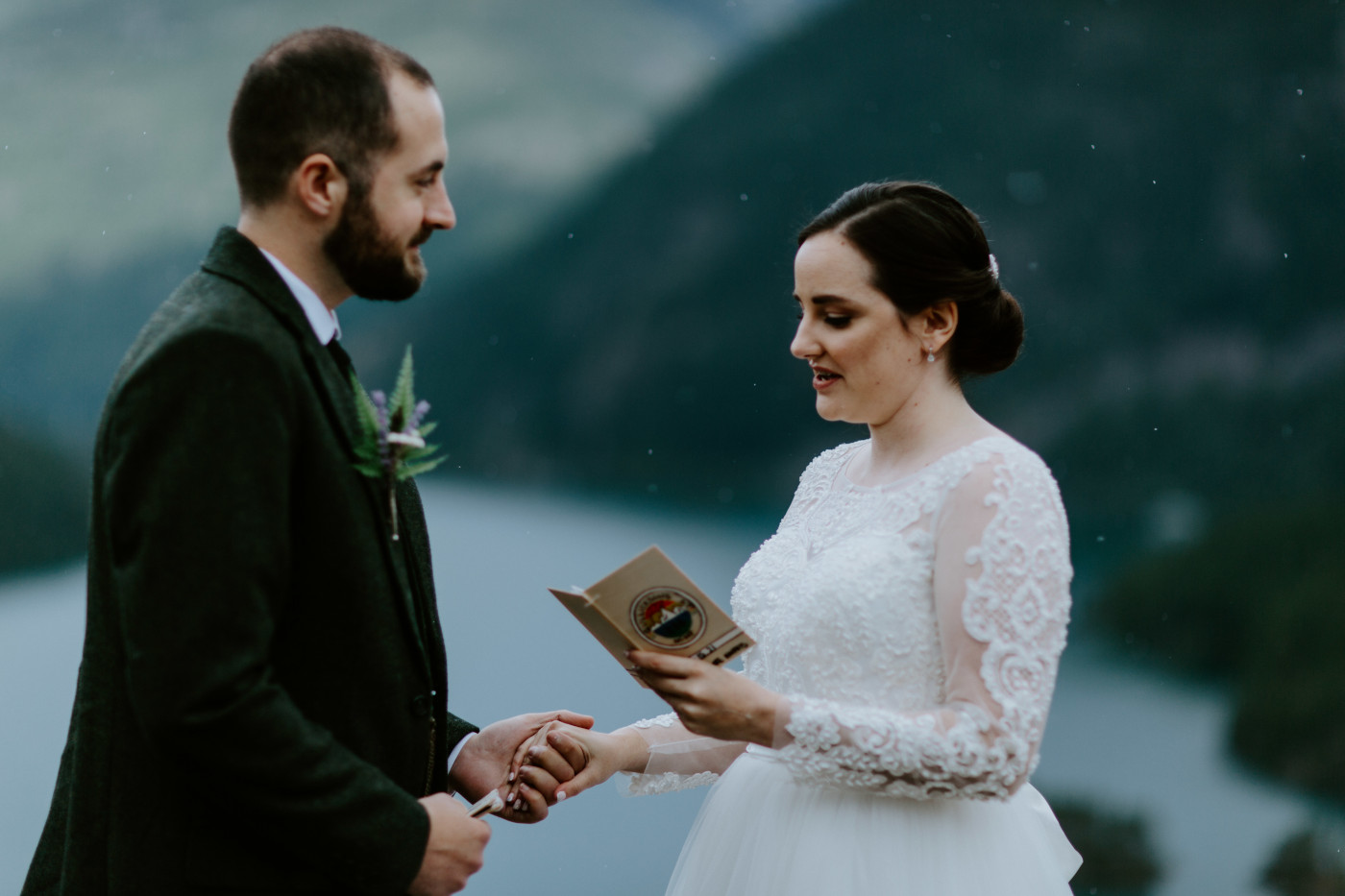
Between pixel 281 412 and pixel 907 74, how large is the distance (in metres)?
2.89

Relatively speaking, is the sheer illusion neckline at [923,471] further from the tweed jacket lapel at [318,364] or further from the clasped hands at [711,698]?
the tweed jacket lapel at [318,364]

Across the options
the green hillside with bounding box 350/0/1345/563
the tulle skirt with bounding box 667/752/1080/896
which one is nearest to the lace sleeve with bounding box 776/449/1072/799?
the tulle skirt with bounding box 667/752/1080/896

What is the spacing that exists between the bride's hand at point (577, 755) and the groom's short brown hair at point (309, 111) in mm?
900

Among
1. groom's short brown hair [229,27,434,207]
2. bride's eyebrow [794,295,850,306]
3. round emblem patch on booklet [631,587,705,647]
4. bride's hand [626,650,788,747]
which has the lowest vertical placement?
bride's hand [626,650,788,747]

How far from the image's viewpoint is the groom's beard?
1330 mm

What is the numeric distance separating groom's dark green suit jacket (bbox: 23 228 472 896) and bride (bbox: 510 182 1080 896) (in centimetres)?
38

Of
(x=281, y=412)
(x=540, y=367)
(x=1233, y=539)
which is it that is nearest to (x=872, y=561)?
(x=281, y=412)

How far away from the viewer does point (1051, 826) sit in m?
1.74

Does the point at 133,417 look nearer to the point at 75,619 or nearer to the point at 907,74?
the point at 75,619

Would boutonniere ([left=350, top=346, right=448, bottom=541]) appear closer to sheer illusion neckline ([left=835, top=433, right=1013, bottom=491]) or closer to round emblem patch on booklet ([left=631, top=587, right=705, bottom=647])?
round emblem patch on booklet ([left=631, top=587, right=705, bottom=647])

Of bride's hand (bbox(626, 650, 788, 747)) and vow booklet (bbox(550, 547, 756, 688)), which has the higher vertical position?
vow booklet (bbox(550, 547, 756, 688))

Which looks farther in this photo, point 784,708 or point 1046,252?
point 1046,252

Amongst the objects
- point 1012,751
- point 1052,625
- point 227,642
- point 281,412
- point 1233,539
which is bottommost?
point 1233,539

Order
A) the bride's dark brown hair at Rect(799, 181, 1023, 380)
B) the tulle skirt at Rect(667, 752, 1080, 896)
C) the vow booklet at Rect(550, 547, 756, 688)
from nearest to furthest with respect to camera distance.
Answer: the vow booklet at Rect(550, 547, 756, 688)
the tulle skirt at Rect(667, 752, 1080, 896)
the bride's dark brown hair at Rect(799, 181, 1023, 380)
